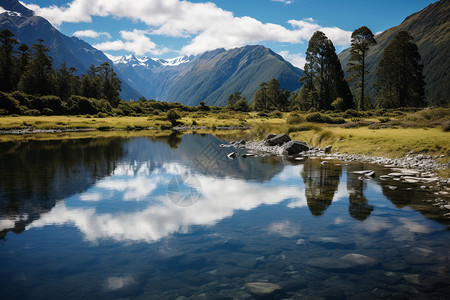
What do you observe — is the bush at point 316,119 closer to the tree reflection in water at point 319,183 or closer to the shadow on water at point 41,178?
the tree reflection in water at point 319,183

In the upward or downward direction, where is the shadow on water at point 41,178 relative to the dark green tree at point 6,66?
downward

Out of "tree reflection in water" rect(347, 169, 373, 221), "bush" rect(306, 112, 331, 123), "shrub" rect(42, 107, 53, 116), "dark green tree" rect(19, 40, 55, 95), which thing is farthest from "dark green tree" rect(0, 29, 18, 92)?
"tree reflection in water" rect(347, 169, 373, 221)

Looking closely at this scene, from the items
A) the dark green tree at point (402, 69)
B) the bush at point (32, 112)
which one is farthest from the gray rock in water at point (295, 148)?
the bush at point (32, 112)

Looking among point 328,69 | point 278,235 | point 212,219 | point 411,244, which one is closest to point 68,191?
point 212,219

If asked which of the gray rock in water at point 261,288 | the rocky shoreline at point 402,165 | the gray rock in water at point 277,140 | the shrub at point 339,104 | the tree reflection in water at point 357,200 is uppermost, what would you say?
the shrub at point 339,104

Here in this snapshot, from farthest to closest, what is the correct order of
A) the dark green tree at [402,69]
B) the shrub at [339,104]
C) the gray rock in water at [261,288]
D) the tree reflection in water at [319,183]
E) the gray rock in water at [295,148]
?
1. the dark green tree at [402,69]
2. the shrub at [339,104]
3. the gray rock in water at [295,148]
4. the tree reflection in water at [319,183]
5. the gray rock in water at [261,288]

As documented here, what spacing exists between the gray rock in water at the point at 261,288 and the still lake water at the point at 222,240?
0.04 metres

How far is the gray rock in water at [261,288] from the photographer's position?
5.90m

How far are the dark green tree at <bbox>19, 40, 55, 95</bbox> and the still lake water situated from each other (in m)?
101

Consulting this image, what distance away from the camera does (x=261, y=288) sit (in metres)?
6.03

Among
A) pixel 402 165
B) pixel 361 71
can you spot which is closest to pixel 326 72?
pixel 361 71

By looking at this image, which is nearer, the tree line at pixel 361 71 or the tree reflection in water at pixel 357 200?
the tree reflection in water at pixel 357 200

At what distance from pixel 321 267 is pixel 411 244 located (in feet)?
9.44

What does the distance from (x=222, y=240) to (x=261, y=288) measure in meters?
2.51
